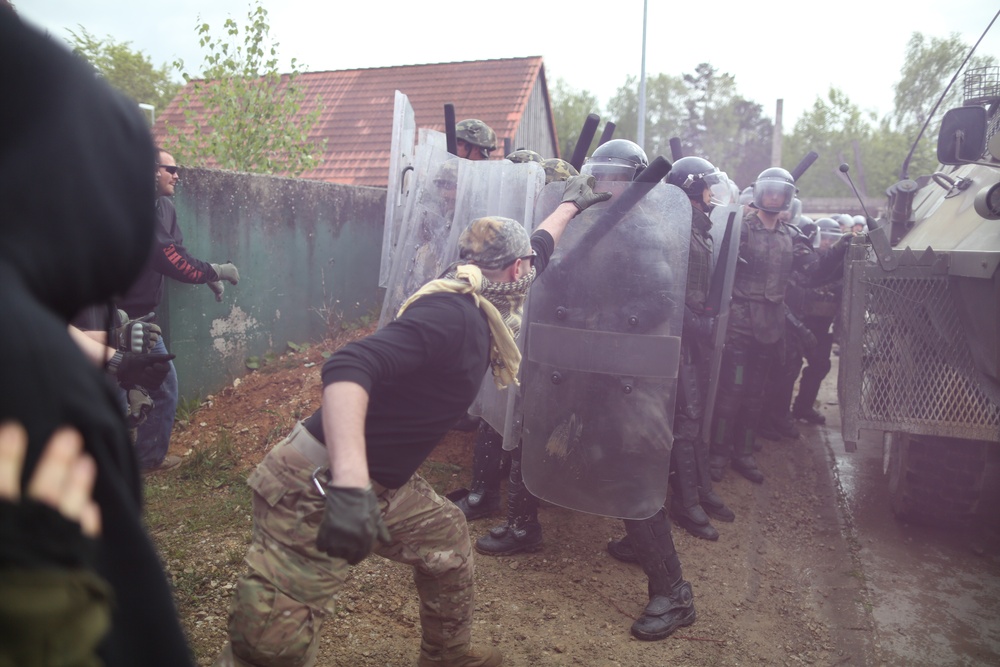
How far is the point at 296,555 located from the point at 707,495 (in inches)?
125

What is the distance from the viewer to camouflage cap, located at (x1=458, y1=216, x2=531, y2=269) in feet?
8.31

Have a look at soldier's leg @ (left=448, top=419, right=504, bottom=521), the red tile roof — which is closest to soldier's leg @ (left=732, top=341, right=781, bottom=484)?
soldier's leg @ (left=448, top=419, right=504, bottom=521)

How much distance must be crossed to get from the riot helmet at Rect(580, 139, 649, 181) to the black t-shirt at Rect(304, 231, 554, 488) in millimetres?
2007

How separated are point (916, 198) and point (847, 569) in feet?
13.1

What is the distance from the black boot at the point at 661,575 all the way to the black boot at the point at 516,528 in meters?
0.71

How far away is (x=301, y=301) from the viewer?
259 inches

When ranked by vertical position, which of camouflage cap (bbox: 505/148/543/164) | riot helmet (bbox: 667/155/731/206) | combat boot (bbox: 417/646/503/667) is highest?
camouflage cap (bbox: 505/148/543/164)

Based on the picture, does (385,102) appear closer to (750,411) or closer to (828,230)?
(828,230)

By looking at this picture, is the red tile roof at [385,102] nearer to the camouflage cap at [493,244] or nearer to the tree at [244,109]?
the tree at [244,109]

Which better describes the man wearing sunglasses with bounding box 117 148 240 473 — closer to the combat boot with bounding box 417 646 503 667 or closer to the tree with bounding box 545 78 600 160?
the combat boot with bounding box 417 646 503 667

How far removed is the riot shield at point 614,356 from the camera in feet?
10.4

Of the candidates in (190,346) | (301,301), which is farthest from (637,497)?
(301,301)

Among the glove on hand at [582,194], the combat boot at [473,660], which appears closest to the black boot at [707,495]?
the glove on hand at [582,194]

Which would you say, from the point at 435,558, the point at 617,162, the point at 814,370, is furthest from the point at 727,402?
the point at 435,558
